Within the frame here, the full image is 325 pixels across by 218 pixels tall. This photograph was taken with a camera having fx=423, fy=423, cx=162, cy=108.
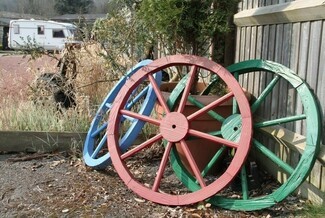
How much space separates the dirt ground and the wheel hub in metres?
0.53

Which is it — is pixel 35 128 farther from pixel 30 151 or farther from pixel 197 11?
pixel 197 11

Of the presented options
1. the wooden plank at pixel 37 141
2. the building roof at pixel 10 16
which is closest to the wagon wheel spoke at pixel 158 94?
the wooden plank at pixel 37 141

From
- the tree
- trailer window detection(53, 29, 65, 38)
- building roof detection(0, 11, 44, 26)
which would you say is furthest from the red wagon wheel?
the tree

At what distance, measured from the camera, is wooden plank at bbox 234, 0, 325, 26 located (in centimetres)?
290

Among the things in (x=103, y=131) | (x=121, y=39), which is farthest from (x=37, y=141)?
(x=121, y=39)

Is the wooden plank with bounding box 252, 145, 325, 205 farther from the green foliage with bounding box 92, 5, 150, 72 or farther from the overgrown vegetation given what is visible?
the green foliage with bounding box 92, 5, 150, 72

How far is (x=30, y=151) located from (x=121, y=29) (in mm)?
1695

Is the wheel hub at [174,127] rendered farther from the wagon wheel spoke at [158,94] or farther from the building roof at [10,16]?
the building roof at [10,16]

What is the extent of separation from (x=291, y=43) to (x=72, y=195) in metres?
2.10

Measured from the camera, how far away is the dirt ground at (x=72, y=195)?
9.89ft

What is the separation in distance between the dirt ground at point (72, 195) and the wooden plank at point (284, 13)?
54.6 inches

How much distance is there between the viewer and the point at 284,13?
131 inches

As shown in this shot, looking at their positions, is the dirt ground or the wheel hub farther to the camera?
the wheel hub

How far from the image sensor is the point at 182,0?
3596 mm
